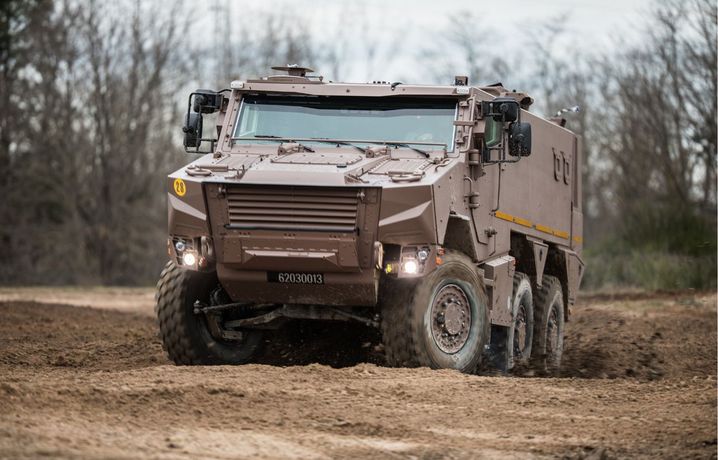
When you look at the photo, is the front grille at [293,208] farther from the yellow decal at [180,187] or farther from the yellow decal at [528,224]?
the yellow decal at [528,224]

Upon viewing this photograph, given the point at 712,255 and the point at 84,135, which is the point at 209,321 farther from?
the point at 84,135

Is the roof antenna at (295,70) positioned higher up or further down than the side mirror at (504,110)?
higher up

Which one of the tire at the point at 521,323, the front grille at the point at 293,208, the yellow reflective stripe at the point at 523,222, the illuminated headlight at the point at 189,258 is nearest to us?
the front grille at the point at 293,208

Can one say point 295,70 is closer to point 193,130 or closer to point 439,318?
point 193,130

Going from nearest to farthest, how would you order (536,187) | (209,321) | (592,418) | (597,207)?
(592,418), (209,321), (536,187), (597,207)

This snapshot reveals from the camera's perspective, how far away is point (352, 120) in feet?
42.9

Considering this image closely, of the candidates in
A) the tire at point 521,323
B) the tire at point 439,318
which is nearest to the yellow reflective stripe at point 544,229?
the tire at point 521,323

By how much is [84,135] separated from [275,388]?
26866mm

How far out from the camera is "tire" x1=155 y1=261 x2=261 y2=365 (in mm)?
12398

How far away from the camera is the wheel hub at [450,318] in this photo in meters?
12.1

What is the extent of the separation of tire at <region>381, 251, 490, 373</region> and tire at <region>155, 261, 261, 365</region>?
1.64m

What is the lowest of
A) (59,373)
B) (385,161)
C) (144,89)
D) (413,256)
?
(59,373)

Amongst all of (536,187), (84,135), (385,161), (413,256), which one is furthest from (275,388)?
(84,135)

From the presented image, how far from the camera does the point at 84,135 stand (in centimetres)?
3609
